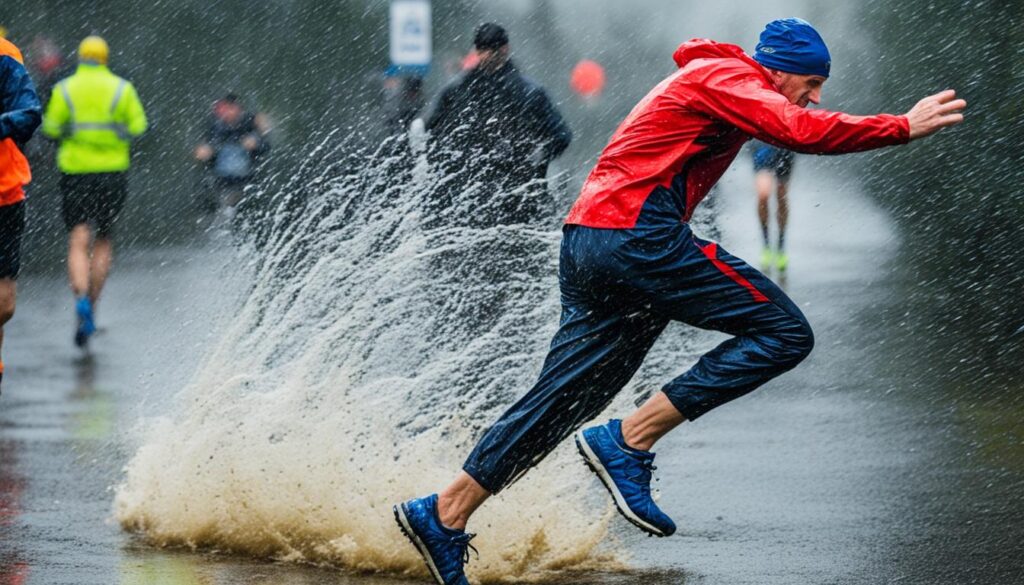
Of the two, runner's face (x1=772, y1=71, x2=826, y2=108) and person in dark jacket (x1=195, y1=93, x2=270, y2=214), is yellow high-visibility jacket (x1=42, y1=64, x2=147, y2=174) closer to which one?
person in dark jacket (x1=195, y1=93, x2=270, y2=214)

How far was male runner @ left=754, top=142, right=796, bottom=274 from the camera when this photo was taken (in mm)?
14641

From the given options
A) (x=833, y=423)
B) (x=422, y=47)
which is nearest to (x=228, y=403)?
(x=833, y=423)

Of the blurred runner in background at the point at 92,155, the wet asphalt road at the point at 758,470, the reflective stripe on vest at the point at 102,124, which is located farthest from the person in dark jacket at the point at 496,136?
the reflective stripe on vest at the point at 102,124

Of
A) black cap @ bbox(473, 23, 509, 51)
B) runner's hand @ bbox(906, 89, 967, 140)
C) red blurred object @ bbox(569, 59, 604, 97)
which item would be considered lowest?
red blurred object @ bbox(569, 59, 604, 97)

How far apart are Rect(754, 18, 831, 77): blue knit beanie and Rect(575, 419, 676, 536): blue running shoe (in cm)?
121

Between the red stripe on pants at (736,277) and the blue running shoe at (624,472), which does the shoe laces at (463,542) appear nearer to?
the blue running shoe at (624,472)

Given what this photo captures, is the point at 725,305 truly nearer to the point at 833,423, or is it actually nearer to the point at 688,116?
the point at 688,116

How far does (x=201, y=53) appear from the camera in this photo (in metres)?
30.0

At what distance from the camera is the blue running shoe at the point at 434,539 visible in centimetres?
519

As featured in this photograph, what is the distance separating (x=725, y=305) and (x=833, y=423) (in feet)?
11.7

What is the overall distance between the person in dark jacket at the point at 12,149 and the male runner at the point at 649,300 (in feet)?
9.86

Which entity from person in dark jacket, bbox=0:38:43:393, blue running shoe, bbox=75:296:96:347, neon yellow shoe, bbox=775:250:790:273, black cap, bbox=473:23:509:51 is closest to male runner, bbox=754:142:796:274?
neon yellow shoe, bbox=775:250:790:273

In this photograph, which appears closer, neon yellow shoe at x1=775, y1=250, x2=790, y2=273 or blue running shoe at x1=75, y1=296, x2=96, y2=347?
blue running shoe at x1=75, y1=296, x2=96, y2=347

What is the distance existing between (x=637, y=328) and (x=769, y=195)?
32.7ft
